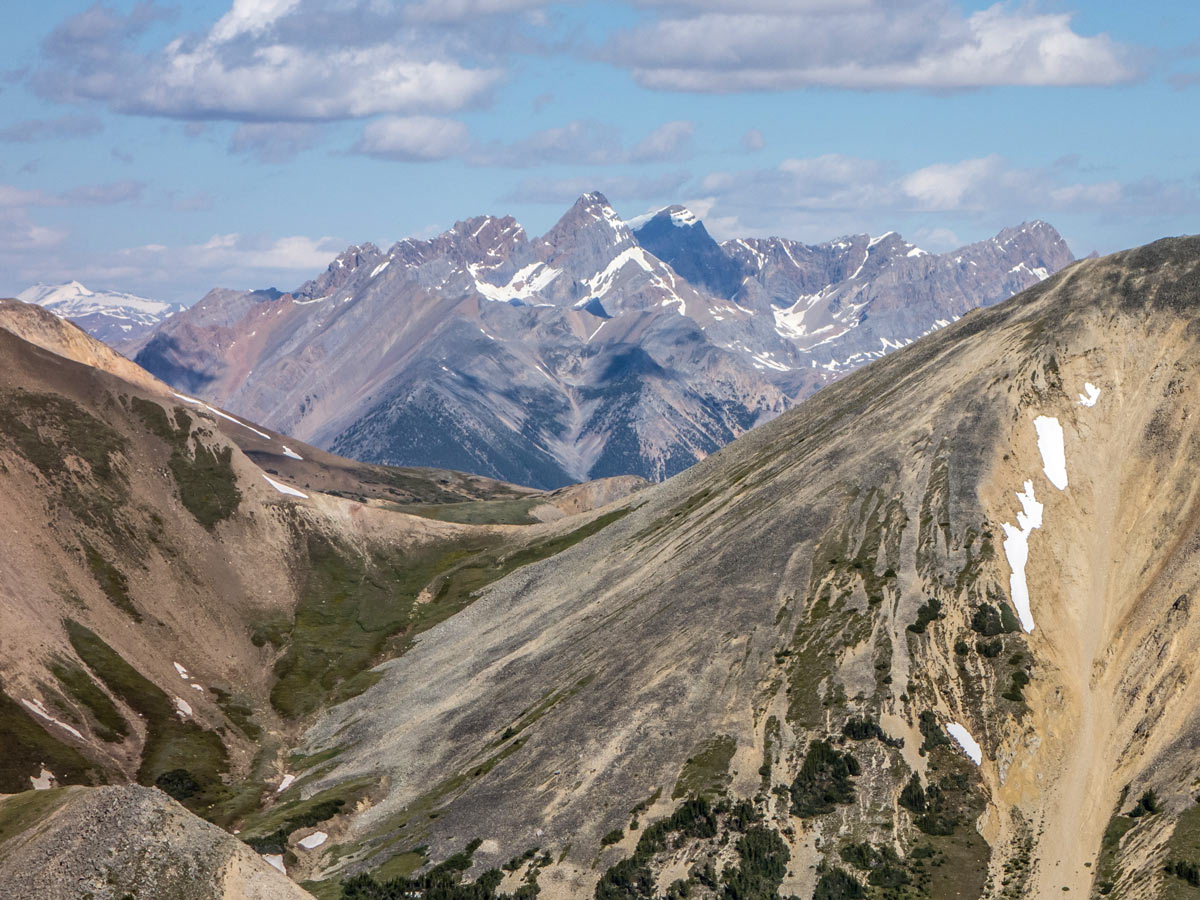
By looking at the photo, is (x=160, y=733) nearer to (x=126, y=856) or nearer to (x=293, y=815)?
(x=293, y=815)

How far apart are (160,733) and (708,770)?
81.3 metres

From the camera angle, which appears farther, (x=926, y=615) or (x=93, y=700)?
(x=93, y=700)

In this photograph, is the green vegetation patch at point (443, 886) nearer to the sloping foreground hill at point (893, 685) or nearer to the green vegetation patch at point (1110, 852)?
the sloping foreground hill at point (893, 685)

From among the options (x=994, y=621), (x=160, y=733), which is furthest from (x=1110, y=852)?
(x=160, y=733)

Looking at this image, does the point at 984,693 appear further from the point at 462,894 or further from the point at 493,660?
the point at 493,660

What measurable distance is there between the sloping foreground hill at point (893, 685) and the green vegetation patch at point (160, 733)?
45.0 feet

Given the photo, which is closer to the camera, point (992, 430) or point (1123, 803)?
point (1123, 803)

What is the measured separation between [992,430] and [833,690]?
48.7 m

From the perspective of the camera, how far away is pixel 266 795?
167 meters

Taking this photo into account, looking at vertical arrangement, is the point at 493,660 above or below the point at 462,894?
above

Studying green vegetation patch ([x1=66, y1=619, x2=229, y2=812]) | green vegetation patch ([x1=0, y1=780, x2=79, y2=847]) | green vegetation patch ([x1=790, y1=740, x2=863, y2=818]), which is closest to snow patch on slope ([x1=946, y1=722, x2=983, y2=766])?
green vegetation patch ([x1=790, y1=740, x2=863, y2=818])

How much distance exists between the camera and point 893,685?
139375mm

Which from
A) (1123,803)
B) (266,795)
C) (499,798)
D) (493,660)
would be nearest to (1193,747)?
(1123,803)

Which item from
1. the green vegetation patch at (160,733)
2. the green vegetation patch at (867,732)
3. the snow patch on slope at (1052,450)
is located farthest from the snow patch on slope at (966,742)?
the green vegetation patch at (160,733)
